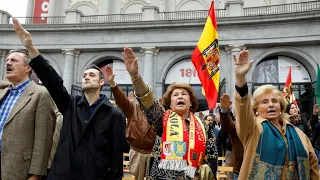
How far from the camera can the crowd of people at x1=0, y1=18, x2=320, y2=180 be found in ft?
9.85

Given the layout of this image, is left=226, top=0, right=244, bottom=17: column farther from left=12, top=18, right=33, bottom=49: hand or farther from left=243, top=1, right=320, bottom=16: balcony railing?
left=12, top=18, right=33, bottom=49: hand

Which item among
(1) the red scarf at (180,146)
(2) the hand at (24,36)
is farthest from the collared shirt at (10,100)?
(1) the red scarf at (180,146)

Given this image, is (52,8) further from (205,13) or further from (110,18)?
(205,13)

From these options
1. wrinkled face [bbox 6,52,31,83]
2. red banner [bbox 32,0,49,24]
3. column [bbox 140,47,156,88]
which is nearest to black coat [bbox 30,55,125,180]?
wrinkled face [bbox 6,52,31,83]

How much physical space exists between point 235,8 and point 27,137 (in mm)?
18385

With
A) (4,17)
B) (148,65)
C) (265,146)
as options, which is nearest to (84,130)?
(265,146)

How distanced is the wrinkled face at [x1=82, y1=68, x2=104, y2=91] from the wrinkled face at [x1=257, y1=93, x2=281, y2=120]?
6.41 feet

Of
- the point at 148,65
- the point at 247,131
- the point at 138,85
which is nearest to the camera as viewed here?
the point at 138,85

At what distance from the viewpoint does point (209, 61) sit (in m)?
8.83

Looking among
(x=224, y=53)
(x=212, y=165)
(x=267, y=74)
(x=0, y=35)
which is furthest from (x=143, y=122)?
(x=0, y=35)

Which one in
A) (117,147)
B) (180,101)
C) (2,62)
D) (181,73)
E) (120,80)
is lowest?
(117,147)

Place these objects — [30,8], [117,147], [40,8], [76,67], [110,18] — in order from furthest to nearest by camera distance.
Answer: [40,8] < [30,8] < [110,18] < [76,67] < [117,147]

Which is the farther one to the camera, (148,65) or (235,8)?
(235,8)

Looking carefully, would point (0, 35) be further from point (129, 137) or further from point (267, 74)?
point (129, 137)
